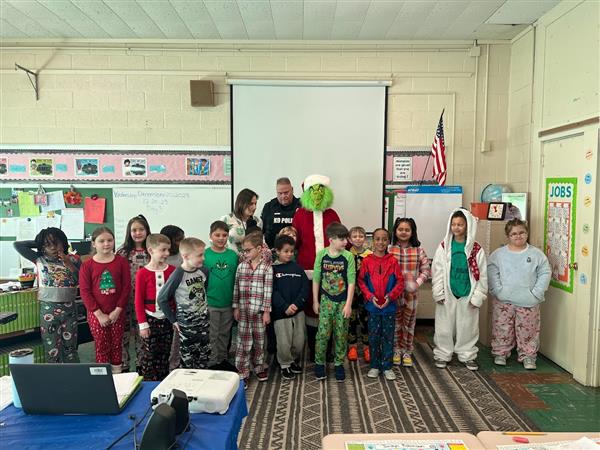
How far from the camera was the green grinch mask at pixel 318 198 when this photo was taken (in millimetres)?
3502

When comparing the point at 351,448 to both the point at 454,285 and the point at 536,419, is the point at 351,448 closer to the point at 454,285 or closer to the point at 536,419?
the point at 536,419

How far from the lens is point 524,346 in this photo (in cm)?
348

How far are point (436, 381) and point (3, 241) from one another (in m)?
4.68

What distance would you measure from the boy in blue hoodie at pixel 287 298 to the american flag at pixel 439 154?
193cm

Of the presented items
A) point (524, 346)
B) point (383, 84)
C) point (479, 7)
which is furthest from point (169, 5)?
point (524, 346)

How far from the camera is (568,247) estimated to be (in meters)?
3.35

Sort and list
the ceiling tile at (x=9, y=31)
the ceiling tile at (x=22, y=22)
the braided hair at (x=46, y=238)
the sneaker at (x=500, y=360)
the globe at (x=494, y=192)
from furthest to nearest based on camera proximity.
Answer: the globe at (x=494, y=192)
the ceiling tile at (x=9, y=31)
the ceiling tile at (x=22, y=22)
the sneaker at (x=500, y=360)
the braided hair at (x=46, y=238)

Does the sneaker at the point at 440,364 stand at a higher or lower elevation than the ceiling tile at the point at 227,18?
lower

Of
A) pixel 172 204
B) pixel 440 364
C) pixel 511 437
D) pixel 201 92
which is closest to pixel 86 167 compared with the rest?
pixel 172 204

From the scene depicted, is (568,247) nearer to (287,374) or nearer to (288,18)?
(287,374)

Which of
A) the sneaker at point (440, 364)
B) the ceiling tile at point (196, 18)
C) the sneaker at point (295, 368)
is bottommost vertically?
the sneaker at point (440, 364)

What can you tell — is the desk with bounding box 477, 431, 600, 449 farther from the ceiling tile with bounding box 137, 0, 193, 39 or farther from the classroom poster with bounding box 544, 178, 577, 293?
the ceiling tile with bounding box 137, 0, 193, 39

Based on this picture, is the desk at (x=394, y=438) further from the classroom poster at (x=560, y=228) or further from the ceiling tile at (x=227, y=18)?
the ceiling tile at (x=227, y=18)

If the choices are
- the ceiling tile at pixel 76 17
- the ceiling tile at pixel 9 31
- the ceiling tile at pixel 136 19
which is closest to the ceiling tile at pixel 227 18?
the ceiling tile at pixel 136 19
